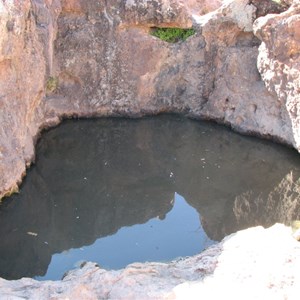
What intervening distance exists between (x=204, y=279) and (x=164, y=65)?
8.84m

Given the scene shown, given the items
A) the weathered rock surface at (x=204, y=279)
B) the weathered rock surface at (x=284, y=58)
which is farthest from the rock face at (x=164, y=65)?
the weathered rock surface at (x=204, y=279)

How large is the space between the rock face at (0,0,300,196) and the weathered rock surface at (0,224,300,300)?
17.8 ft

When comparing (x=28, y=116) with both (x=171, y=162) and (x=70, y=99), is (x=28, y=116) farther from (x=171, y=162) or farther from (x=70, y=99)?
(x=171, y=162)

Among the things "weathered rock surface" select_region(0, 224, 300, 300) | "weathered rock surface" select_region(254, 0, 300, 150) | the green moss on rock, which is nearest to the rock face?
"weathered rock surface" select_region(254, 0, 300, 150)

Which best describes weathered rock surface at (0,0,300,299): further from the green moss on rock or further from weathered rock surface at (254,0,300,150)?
the green moss on rock

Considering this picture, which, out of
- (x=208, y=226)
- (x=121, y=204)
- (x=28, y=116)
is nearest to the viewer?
(x=208, y=226)

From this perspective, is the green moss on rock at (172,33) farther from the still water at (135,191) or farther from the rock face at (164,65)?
the still water at (135,191)

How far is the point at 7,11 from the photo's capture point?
28.5ft

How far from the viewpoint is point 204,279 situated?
18.9ft

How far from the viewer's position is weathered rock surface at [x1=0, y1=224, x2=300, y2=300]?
16.9 ft

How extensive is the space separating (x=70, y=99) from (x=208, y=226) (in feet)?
21.1

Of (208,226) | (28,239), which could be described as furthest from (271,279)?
(28,239)

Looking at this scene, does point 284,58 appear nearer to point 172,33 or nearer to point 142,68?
point 172,33

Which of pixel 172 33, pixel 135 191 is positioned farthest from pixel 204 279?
pixel 172 33
